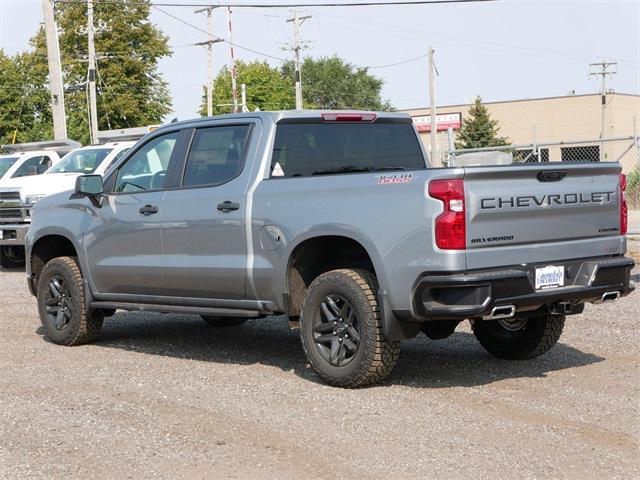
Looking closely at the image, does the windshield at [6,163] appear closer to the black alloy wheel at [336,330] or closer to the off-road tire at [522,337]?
the off-road tire at [522,337]

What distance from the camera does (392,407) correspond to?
6.67 m

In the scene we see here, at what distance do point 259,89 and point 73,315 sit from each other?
95.0m

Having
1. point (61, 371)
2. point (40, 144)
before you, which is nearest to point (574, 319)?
point (61, 371)

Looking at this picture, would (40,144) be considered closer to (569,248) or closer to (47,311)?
(47,311)

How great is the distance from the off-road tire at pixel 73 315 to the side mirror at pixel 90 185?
2.58 ft

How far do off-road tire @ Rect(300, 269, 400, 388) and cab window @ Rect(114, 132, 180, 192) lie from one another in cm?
201

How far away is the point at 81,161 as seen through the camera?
18281mm

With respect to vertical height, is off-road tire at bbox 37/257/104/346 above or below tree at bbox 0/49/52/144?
below

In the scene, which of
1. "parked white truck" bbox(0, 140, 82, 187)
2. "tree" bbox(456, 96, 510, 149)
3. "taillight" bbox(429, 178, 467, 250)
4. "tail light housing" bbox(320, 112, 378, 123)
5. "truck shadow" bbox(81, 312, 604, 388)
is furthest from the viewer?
"tree" bbox(456, 96, 510, 149)

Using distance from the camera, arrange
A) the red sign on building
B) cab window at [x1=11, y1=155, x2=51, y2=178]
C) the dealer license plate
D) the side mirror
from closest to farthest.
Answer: the dealer license plate < the side mirror < cab window at [x1=11, y1=155, x2=51, y2=178] < the red sign on building

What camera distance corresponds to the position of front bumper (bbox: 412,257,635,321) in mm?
6535

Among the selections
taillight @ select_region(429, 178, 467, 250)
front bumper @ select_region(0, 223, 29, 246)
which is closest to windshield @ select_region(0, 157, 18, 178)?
front bumper @ select_region(0, 223, 29, 246)

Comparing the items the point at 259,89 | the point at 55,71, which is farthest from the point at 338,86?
the point at 55,71

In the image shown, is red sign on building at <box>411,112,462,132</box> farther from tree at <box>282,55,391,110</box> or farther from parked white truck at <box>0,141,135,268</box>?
parked white truck at <box>0,141,135,268</box>
